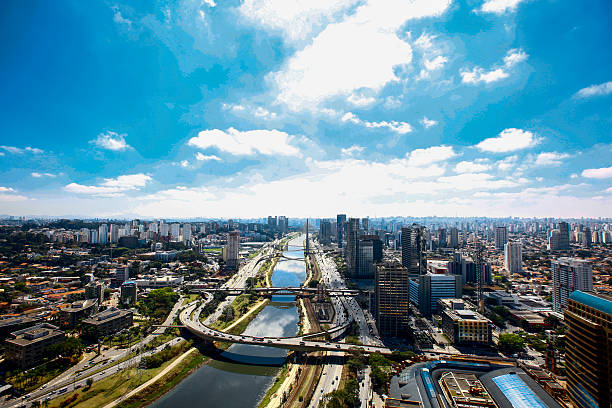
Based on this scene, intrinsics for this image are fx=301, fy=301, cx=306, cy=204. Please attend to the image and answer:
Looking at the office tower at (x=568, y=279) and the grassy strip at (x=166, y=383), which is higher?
the office tower at (x=568, y=279)

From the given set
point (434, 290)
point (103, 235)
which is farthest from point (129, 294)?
point (103, 235)

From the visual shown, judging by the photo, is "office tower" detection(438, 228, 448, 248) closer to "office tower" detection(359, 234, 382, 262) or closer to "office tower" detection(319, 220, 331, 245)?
"office tower" detection(359, 234, 382, 262)

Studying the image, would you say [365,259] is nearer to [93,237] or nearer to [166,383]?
[166,383]

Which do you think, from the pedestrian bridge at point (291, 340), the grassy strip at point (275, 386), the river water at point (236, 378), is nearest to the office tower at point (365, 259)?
the river water at point (236, 378)

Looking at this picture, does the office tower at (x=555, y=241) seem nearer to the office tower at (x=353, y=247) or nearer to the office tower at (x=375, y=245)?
the office tower at (x=375, y=245)

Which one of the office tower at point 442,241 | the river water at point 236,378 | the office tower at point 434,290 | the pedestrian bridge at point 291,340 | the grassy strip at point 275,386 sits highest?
the office tower at point 442,241

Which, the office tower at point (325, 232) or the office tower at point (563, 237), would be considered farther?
the office tower at point (325, 232)

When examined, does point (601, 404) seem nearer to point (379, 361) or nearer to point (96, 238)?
point (379, 361)
